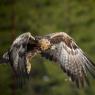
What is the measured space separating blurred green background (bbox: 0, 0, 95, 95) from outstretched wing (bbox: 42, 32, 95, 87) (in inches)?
476

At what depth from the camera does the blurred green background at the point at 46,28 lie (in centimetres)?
2059

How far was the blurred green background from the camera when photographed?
20.6m

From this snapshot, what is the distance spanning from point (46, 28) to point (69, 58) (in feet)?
46.9

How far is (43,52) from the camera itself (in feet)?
24.9

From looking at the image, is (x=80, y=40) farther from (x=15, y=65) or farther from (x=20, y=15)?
(x=15, y=65)

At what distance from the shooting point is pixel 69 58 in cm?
752

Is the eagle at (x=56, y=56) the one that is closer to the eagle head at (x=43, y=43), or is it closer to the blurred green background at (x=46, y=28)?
the eagle head at (x=43, y=43)

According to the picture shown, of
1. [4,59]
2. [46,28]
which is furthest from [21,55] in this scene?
[46,28]

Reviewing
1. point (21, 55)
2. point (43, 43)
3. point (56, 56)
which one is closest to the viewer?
point (21, 55)

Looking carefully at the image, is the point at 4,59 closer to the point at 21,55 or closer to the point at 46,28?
the point at 21,55

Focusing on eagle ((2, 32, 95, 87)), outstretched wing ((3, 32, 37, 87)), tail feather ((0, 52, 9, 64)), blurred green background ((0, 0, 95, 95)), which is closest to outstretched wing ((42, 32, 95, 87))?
eagle ((2, 32, 95, 87))

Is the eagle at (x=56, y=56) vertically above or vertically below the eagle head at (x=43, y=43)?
below

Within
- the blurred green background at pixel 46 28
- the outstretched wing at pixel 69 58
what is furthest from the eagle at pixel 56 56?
the blurred green background at pixel 46 28

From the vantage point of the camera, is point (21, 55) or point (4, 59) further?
point (4, 59)
